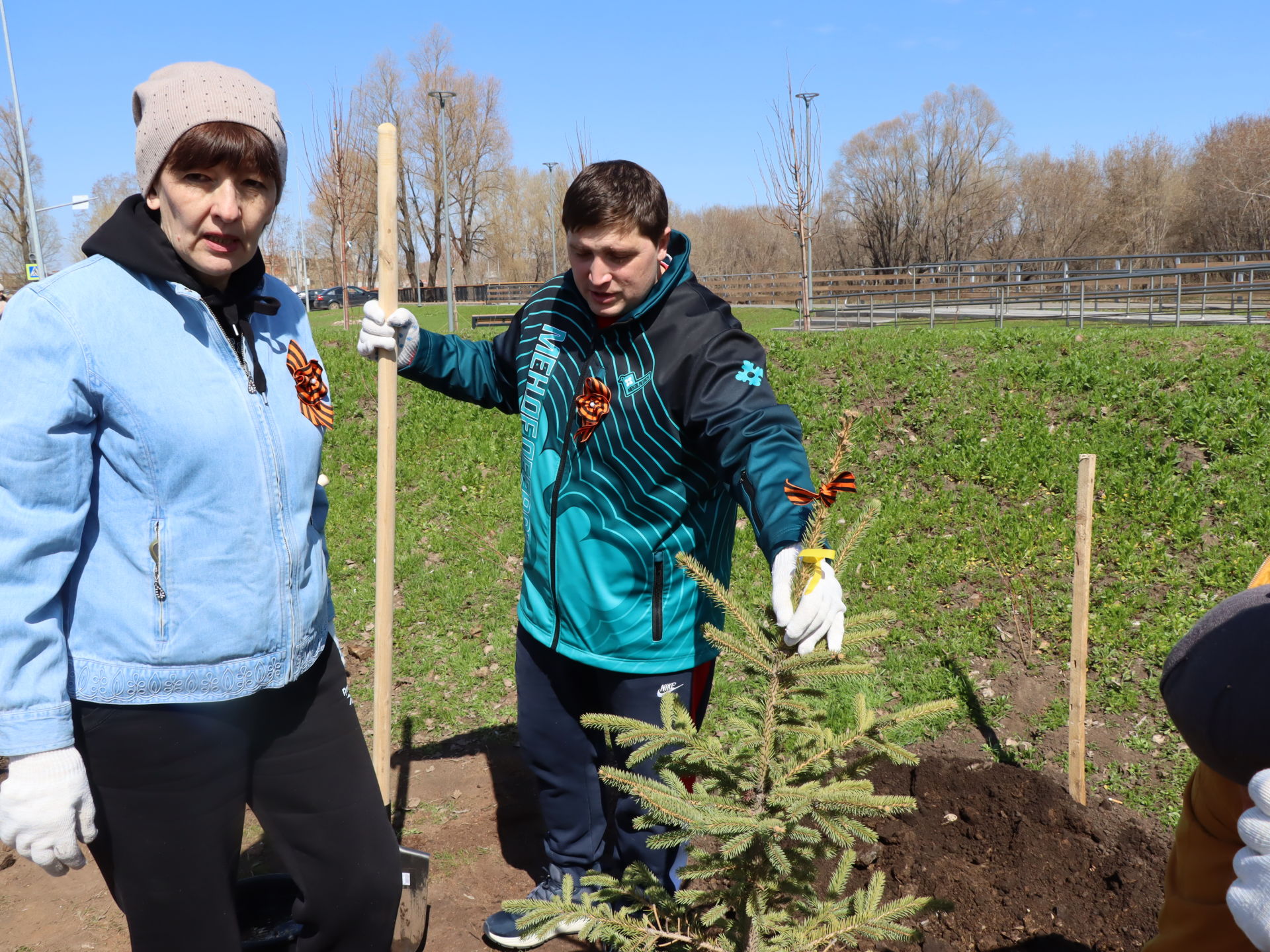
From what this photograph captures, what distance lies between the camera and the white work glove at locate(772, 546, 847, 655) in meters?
1.76

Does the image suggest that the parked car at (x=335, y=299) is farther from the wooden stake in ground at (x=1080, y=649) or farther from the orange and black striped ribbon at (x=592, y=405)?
the orange and black striped ribbon at (x=592, y=405)

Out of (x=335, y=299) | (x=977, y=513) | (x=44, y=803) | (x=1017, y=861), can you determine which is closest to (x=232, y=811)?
(x=44, y=803)

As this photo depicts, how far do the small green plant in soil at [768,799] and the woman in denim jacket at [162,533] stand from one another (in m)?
0.72

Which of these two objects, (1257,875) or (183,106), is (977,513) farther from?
(183,106)

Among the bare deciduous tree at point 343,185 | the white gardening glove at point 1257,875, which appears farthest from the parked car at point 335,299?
the white gardening glove at point 1257,875

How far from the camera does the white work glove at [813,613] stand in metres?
1.76

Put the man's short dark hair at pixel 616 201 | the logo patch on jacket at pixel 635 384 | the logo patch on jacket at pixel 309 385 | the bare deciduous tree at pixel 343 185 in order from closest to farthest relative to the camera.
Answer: the logo patch on jacket at pixel 309 385 < the man's short dark hair at pixel 616 201 < the logo patch on jacket at pixel 635 384 < the bare deciduous tree at pixel 343 185

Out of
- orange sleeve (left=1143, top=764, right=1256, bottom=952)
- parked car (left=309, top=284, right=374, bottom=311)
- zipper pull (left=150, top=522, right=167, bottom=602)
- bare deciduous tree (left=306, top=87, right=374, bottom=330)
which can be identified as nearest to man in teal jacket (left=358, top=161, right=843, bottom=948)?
orange sleeve (left=1143, top=764, right=1256, bottom=952)

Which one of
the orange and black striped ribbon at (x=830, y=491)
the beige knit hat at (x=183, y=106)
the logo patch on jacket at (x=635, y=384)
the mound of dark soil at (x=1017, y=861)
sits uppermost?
the beige knit hat at (x=183, y=106)

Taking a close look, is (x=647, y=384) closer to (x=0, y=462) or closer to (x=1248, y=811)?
(x=0, y=462)

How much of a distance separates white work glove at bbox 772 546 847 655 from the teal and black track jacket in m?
0.45

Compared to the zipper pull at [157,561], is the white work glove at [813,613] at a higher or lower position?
lower

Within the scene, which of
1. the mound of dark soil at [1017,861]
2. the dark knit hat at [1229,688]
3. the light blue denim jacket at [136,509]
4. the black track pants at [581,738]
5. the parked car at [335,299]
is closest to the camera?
the dark knit hat at [1229,688]

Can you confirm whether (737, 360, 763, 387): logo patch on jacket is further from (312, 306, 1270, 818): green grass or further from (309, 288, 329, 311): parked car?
(309, 288, 329, 311): parked car
